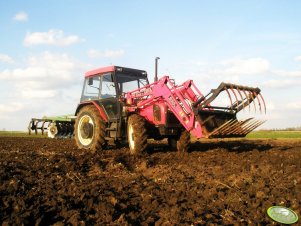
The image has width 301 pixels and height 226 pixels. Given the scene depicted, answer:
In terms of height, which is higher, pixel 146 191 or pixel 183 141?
pixel 183 141

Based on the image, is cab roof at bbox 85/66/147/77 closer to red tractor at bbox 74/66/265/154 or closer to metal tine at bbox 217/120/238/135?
red tractor at bbox 74/66/265/154

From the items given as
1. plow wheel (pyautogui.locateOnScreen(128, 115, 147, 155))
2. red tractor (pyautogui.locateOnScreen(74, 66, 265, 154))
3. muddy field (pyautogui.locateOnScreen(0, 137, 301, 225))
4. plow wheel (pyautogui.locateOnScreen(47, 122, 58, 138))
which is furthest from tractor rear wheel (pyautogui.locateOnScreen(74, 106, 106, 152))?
plow wheel (pyautogui.locateOnScreen(47, 122, 58, 138))

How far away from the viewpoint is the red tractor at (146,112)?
26.6 feet

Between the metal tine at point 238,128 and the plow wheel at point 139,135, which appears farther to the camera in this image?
the plow wheel at point 139,135

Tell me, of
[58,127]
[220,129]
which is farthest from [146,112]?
[58,127]

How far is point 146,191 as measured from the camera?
4.93m

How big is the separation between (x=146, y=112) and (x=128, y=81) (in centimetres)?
124

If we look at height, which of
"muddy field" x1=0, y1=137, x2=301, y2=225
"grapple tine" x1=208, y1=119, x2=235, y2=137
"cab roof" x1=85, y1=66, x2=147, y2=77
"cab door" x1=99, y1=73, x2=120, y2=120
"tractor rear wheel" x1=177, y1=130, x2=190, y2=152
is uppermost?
"cab roof" x1=85, y1=66, x2=147, y2=77

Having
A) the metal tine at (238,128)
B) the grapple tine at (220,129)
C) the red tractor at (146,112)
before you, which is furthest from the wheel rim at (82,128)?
the metal tine at (238,128)

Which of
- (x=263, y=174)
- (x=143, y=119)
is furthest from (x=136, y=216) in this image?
(x=143, y=119)

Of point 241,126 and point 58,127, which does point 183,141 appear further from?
point 58,127

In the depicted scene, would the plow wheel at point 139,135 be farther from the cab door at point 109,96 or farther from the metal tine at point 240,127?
the metal tine at point 240,127

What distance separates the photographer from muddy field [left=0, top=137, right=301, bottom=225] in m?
3.81

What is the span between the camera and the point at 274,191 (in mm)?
4879
